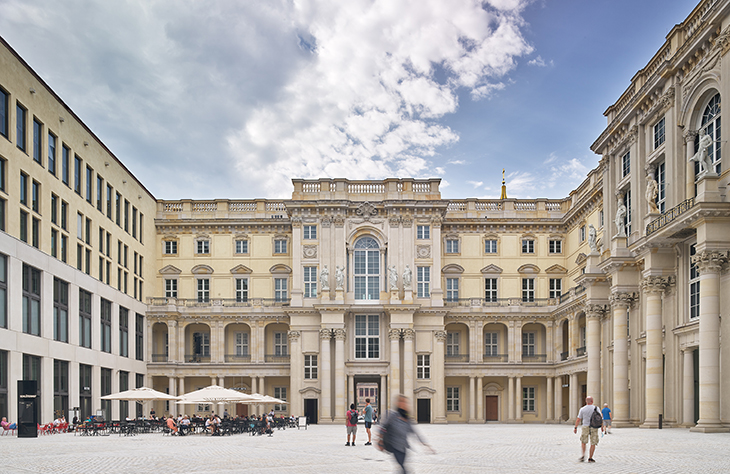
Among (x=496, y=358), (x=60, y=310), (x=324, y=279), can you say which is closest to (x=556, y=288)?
(x=496, y=358)

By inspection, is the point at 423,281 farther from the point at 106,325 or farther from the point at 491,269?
the point at 106,325

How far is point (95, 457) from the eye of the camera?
2247 cm

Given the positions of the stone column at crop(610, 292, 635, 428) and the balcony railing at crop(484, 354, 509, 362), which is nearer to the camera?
the stone column at crop(610, 292, 635, 428)

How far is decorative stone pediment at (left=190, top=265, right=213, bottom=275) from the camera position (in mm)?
67938

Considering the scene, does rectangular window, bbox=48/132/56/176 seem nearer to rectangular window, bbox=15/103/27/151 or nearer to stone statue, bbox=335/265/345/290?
rectangular window, bbox=15/103/27/151

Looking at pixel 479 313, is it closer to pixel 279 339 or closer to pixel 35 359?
pixel 279 339

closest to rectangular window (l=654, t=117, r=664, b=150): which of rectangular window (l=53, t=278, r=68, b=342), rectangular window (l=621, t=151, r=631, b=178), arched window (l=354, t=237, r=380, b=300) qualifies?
rectangular window (l=621, t=151, r=631, b=178)

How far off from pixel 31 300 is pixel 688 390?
112 ft

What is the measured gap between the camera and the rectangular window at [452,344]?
66.9 m

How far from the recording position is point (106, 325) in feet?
185

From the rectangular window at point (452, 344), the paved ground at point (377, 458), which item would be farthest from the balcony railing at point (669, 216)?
the rectangular window at point (452, 344)

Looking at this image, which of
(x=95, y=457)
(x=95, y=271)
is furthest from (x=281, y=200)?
(x=95, y=457)

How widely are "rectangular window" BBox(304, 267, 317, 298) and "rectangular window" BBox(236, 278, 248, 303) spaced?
690 cm

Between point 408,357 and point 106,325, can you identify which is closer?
point 106,325
